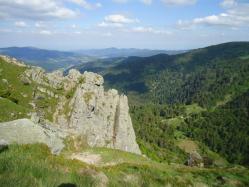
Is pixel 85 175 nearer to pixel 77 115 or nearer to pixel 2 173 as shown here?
pixel 2 173

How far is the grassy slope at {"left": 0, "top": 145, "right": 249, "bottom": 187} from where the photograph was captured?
53.2 feet

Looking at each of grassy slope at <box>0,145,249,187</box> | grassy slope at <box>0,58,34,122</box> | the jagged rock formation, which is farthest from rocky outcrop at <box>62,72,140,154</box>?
grassy slope at <box>0,145,249,187</box>

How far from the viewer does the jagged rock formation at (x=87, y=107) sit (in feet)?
373

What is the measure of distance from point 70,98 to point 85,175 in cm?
10233

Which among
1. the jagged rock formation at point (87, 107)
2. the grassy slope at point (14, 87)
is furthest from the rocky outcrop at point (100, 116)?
the grassy slope at point (14, 87)

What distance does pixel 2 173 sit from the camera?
1588 centimetres

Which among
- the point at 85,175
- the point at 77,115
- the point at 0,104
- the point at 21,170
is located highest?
the point at 21,170

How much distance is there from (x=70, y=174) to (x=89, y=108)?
10498 centimetres

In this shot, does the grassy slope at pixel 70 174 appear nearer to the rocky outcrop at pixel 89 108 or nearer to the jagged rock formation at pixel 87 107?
the jagged rock formation at pixel 87 107

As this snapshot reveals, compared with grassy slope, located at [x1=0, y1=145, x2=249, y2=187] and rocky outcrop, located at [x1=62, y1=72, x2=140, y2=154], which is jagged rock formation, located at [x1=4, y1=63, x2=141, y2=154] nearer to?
rocky outcrop, located at [x1=62, y1=72, x2=140, y2=154]

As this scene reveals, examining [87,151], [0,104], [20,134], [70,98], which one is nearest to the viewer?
[20,134]

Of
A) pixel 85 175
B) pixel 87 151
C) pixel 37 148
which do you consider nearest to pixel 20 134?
pixel 37 148

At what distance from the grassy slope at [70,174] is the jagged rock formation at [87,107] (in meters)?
83.0

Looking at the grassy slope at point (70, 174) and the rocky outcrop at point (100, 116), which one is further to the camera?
the rocky outcrop at point (100, 116)
